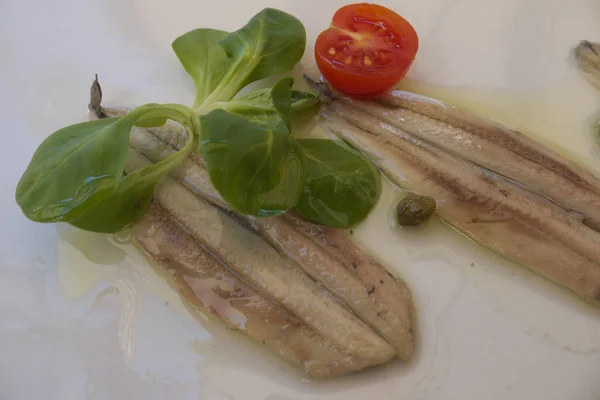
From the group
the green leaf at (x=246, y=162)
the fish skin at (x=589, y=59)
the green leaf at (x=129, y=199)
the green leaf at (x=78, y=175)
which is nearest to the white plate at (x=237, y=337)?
the fish skin at (x=589, y=59)

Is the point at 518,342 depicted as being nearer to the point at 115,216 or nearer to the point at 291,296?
the point at 291,296

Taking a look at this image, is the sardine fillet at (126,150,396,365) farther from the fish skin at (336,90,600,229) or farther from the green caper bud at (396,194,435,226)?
the fish skin at (336,90,600,229)

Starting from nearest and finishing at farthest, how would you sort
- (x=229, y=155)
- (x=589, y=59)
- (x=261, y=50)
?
(x=229, y=155)
(x=261, y=50)
(x=589, y=59)

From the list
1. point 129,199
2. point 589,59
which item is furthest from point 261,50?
point 589,59

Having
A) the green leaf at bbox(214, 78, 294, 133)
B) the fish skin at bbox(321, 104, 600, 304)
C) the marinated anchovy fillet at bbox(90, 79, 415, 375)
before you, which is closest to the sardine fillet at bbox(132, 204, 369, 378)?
the marinated anchovy fillet at bbox(90, 79, 415, 375)

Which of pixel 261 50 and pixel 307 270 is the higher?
pixel 261 50

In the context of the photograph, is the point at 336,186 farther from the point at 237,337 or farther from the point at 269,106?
the point at 237,337

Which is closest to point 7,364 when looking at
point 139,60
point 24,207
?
point 24,207
